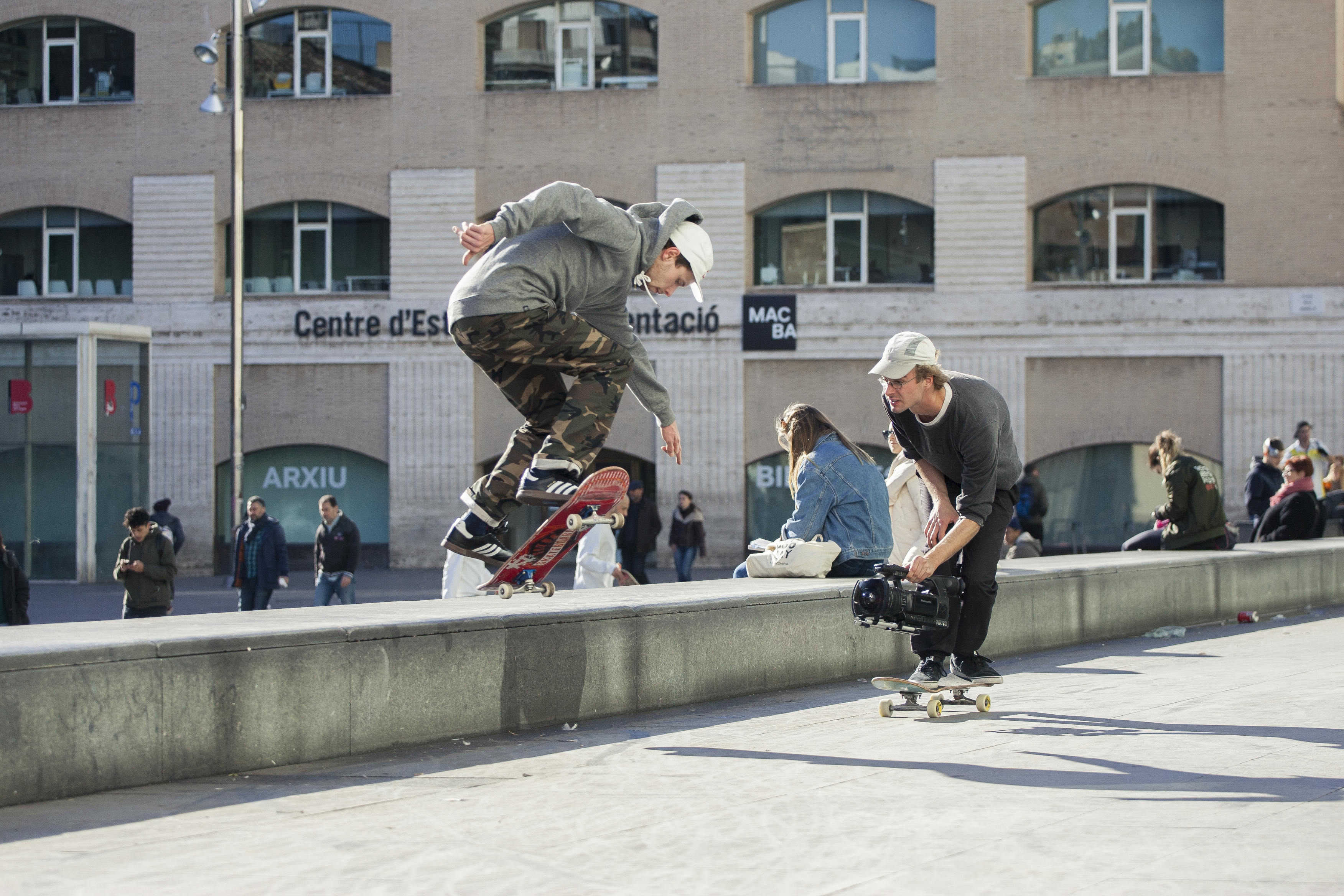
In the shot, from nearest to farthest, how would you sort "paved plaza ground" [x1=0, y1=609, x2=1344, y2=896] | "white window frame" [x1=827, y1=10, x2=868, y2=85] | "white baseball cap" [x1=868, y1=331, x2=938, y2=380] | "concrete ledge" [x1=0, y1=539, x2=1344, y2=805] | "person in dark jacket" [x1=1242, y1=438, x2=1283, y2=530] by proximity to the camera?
"paved plaza ground" [x1=0, y1=609, x2=1344, y2=896], "concrete ledge" [x1=0, y1=539, x2=1344, y2=805], "white baseball cap" [x1=868, y1=331, x2=938, y2=380], "person in dark jacket" [x1=1242, y1=438, x2=1283, y2=530], "white window frame" [x1=827, y1=10, x2=868, y2=85]

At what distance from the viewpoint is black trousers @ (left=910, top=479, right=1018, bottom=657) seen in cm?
674

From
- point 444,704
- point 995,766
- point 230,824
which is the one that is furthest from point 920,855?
point 444,704

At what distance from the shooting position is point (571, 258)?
6.62 m

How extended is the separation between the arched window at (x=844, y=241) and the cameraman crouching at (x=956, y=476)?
21.2 metres

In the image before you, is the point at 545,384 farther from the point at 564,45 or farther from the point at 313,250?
the point at 313,250

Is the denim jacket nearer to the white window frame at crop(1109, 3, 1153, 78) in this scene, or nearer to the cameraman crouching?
the cameraman crouching

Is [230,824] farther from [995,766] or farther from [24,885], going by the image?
[995,766]

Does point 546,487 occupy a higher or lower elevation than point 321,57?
lower

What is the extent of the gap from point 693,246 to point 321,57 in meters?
24.5

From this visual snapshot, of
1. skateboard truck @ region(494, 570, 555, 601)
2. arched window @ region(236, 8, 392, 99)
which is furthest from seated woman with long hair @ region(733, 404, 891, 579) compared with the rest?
arched window @ region(236, 8, 392, 99)

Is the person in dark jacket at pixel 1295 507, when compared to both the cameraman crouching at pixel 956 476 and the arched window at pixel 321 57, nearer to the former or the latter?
the cameraman crouching at pixel 956 476

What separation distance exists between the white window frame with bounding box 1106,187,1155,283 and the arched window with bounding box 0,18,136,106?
61.9ft

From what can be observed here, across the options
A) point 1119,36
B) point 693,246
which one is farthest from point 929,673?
point 1119,36

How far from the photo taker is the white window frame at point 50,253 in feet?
97.3
